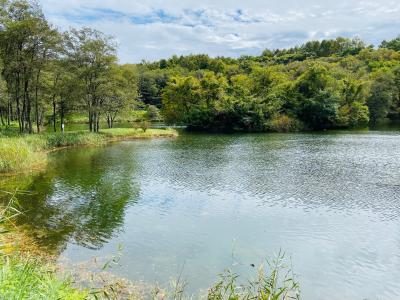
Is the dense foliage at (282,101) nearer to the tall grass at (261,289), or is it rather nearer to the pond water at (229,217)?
the pond water at (229,217)

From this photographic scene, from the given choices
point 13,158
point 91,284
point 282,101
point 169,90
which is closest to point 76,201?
point 13,158

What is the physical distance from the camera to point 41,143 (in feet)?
122

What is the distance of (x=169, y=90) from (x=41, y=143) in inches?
1546

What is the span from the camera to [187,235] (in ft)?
46.5

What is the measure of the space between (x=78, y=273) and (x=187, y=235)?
4.63 m

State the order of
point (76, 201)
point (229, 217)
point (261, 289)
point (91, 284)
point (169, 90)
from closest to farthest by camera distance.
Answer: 1. point (261, 289)
2. point (91, 284)
3. point (229, 217)
4. point (76, 201)
5. point (169, 90)

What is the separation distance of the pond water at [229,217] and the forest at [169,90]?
50.3 feet

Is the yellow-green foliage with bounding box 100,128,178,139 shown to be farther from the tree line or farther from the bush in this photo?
the bush

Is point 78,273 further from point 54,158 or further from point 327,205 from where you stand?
A: point 54,158

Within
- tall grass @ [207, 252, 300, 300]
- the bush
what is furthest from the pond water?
the bush

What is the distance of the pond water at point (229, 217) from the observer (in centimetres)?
1130

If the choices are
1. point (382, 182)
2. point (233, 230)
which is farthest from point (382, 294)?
point (382, 182)

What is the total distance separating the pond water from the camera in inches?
445

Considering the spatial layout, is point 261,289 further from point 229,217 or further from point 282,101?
point 282,101
